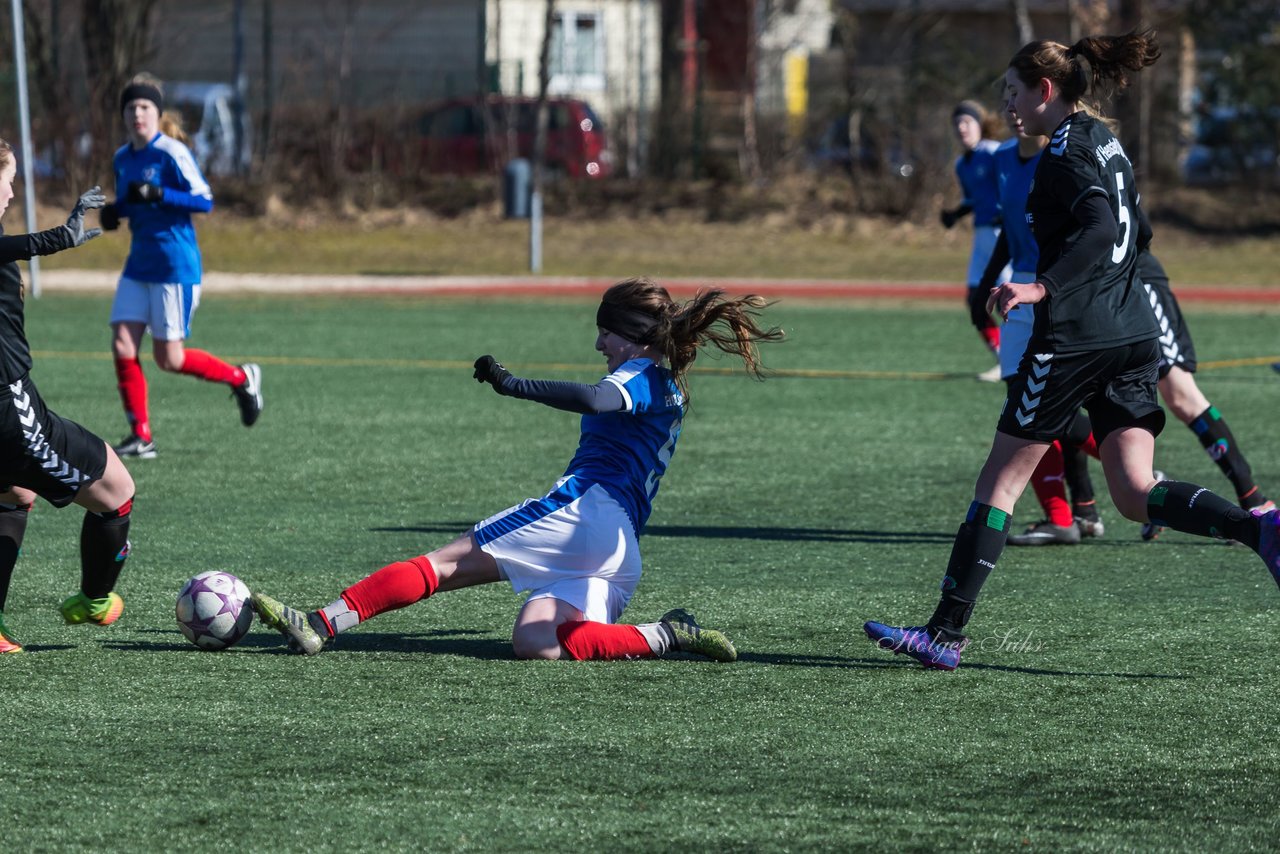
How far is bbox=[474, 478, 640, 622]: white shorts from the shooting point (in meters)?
5.56

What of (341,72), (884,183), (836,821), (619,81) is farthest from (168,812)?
(619,81)

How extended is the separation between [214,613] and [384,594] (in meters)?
0.52

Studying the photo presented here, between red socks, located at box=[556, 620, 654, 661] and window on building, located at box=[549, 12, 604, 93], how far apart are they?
110 ft

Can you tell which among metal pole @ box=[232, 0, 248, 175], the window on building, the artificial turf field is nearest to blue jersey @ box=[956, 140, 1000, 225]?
the artificial turf field

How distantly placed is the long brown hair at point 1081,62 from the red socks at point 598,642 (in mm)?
2035

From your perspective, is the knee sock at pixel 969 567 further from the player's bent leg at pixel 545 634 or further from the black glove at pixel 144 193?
the black glove at pixel 144 193

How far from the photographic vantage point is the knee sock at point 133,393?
10.3 meters

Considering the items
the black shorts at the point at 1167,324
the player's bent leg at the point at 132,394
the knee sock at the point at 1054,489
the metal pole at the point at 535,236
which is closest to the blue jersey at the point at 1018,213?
the black shorts at the point at 1167,324

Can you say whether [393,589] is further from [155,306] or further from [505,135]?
[505,135]

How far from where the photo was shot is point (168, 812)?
4.03 m

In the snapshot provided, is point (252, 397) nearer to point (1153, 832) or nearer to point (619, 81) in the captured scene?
point (1153, 832)

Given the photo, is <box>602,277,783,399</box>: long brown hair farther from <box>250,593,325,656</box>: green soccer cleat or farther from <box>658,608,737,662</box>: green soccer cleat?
<box>250,593,325,656</box>: green soccer cleat

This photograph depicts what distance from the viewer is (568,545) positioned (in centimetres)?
557

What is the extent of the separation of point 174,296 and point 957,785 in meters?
7.09
